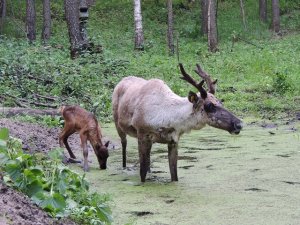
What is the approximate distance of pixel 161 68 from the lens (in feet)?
64.2

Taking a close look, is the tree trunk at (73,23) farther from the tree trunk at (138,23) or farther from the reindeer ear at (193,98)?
the reindeer ear at (193,98)

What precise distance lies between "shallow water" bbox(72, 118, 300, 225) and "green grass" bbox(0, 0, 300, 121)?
3.09m

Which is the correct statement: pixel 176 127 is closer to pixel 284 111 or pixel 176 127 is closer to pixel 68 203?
pixel 68 203

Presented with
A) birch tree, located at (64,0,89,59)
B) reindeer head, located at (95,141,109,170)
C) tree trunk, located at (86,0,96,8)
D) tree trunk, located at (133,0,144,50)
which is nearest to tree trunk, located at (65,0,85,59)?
birch tree, located at (64,0,89,59)

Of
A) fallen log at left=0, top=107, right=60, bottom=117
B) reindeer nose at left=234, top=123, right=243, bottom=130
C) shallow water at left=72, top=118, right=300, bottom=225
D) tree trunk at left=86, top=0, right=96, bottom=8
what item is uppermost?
tree trunk at left=86, top=0, right=96, bottom=8

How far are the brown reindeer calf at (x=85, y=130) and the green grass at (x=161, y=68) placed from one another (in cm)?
308

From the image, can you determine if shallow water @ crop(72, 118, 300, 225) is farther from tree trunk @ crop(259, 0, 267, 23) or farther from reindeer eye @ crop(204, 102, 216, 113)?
tree trunk @ crop(259, 0, 267, 23)

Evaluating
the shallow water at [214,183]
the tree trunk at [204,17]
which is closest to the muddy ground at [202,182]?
the shallow water at [214,183]

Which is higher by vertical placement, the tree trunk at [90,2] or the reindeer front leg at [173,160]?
the tree trunk at [90,2]

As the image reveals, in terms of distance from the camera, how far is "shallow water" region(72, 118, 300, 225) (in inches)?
259

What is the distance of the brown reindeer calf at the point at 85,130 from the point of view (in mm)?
9223

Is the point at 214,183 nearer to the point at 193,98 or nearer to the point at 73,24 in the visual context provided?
the point at 193,98

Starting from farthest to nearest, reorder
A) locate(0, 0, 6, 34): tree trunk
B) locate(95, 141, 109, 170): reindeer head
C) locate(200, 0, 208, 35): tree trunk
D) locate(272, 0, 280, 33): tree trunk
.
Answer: locate(0, 0, 6, 34): tree trunk < locate(272, 0, 280, 33): tree trunk < locate(200, 0, 208, 35): tree trunk < locate(95, 141, 109, 170): reindeer head

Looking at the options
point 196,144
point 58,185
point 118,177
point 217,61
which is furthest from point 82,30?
point 58,185
